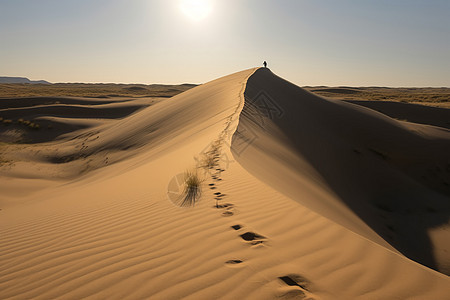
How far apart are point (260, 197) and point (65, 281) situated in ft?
7.00

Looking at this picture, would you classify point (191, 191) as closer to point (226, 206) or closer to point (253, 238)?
point (226, 206)

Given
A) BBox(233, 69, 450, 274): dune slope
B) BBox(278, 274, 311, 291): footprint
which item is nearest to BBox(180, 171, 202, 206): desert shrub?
BBox(233, 69, 450, 274): dune slope

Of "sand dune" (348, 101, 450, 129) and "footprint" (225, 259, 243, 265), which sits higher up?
"sand dune" (348, 101, 450, 129)

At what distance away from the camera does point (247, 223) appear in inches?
107

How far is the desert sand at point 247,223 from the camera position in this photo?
75.0 inches

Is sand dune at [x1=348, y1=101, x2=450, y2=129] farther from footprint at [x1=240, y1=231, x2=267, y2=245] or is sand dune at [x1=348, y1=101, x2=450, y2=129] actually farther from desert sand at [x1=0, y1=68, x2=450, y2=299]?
footprint at [x1=240, y1=231, x2=267, y2=245]

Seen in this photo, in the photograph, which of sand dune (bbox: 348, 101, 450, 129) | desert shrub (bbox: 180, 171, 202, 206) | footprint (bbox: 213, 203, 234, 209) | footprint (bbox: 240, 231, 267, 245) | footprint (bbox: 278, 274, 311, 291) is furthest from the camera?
sand dune (bbox: 348, 101, 450, 129)

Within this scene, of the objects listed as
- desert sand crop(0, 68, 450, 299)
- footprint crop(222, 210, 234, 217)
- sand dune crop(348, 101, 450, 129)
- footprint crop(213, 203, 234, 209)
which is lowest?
desert sand crop(0, 68, 450, 299)

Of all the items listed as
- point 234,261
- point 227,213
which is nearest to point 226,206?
point 227,213

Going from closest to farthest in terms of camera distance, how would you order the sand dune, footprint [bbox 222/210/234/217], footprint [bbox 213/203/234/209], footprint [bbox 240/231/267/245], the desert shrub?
footprint [bbox 240/231/267/245], footprint [bbox 222/210/234/217], footprint [bbox 213/203/234/209], the desert shrub, the sand dune

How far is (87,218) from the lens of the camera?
141 inches

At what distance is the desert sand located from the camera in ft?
6.25

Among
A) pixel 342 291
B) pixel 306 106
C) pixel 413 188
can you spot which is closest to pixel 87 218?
pixel 342 291

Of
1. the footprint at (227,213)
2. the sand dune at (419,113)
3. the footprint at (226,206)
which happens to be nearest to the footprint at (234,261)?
the footprint at (227,213)
